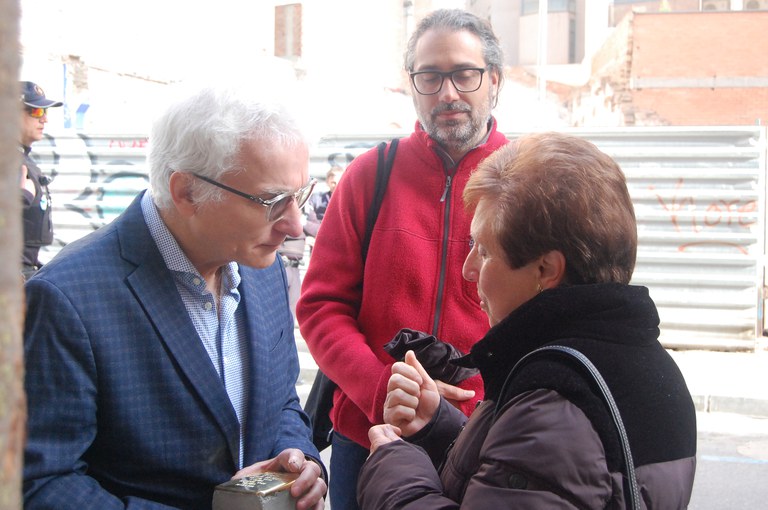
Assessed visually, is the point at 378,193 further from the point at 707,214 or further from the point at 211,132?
the point at 707,214

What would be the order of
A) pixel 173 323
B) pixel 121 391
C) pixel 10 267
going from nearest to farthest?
pixel 10 267
pixel 121 391
pixel 173 323

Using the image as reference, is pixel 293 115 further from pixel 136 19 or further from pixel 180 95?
pixel 136 19

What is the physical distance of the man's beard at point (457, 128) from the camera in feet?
8.42

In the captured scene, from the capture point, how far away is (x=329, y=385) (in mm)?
2662

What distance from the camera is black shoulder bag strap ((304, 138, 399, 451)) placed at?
255cm

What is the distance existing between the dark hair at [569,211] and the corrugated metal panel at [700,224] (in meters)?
8.02

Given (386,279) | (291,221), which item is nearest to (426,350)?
(386,279)

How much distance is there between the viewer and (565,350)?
1.44 meters

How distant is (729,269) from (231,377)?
8.47m

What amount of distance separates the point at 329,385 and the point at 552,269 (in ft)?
4.09

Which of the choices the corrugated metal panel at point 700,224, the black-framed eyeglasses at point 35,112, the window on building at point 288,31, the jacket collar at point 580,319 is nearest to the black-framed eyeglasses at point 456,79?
the jacket collar at point 580,319

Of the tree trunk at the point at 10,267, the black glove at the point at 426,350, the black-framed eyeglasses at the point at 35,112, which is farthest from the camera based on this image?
the black-framed eyeglasses at the point at 35,112

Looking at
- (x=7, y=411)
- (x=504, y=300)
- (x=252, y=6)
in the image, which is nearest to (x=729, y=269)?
(x=504, y=300)

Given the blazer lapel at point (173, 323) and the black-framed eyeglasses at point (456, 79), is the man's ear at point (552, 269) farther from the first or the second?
the black-framed eyeglasses at point (456, 79)
